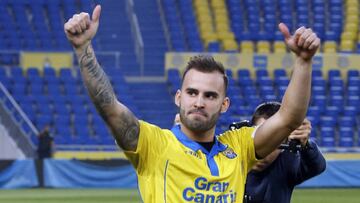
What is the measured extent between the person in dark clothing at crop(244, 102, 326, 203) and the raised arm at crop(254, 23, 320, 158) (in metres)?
0.77

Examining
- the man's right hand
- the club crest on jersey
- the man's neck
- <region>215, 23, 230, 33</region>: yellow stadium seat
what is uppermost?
the man's right hand

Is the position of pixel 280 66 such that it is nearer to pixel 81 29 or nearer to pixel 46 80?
pixel 46 80

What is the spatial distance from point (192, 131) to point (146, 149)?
0.85 ft

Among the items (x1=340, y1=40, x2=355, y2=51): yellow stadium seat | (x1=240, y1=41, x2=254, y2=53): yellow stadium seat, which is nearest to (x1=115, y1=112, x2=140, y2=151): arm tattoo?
(x1=240, y1=41, x2=254, y2=53): yellow stadium seat

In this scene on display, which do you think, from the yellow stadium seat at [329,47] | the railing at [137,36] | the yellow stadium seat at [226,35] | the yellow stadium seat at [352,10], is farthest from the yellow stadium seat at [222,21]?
the yellow stadium seat at [352,10]

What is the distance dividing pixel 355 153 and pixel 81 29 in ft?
79.0

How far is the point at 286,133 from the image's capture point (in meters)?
5.27

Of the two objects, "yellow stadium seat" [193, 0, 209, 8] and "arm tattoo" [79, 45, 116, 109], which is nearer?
"arm tattoo" [79, 45, 116, 109]

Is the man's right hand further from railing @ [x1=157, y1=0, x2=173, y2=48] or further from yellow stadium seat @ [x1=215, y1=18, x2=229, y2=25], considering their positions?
yellow stadium seat @ [x1=215, y1=18, x2=229, y2=25]

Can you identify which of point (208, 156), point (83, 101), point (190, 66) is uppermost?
point (190, 66)

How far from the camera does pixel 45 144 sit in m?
26.4

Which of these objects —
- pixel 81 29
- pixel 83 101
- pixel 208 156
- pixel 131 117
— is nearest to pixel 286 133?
pixel 208 156

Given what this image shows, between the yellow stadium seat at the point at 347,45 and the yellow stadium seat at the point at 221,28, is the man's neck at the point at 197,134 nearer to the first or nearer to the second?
the yellow stadium seat at the point at 221,28

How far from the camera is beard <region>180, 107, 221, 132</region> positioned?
499cm
